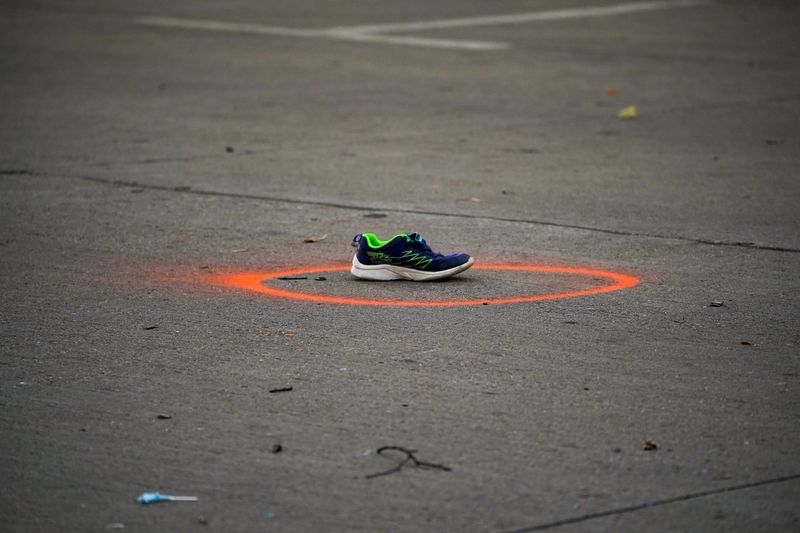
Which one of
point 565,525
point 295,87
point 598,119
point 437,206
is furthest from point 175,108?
point 565,525

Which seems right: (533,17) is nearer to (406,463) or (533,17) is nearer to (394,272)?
(394,272)

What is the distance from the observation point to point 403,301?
249 inches

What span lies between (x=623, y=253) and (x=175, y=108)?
710 centimetres

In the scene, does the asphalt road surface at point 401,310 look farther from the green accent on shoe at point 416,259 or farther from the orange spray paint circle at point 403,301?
the green accent on shoe at point 416,259

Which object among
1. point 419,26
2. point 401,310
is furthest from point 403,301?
point 419,26

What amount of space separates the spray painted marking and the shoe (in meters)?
11.9

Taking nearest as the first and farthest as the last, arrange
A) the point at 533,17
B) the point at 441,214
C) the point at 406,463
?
the point at 406,463 < the point at 441,214 < the point at 533,17

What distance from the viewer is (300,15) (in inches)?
893

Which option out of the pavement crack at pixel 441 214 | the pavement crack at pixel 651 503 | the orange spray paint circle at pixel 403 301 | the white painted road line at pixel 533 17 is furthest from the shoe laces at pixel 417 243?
the white painted road line at pixel 533 17

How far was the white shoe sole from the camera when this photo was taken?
6.66 m

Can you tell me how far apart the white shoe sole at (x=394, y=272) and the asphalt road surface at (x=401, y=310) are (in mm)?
88

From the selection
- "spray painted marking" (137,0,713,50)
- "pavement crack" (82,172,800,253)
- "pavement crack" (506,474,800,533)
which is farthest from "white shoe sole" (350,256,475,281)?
"spray painted marking" (137,0,713,50)

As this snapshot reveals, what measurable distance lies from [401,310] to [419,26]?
15151 millimetres

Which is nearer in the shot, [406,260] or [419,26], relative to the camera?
[406,260]
